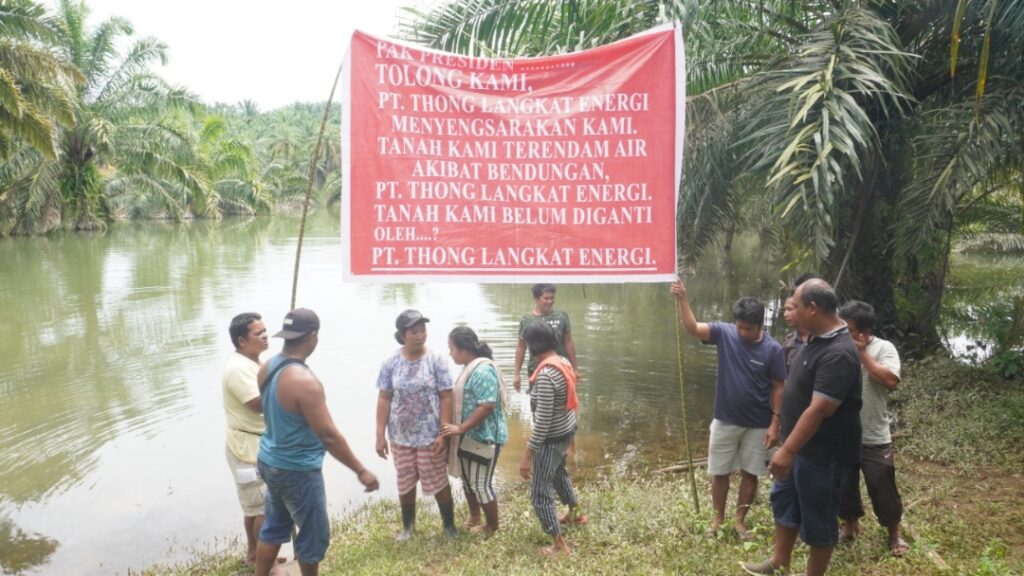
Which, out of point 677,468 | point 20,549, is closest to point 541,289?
point 677,468

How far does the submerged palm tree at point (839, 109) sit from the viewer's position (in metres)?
5.83

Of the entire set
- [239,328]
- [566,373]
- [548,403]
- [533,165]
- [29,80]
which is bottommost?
[548,403]

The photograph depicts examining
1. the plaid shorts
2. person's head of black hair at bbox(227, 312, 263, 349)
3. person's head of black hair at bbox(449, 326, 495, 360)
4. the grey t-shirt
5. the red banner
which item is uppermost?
the red banner

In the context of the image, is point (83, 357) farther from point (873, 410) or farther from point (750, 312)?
point (873, 410)

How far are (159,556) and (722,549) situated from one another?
3.63m

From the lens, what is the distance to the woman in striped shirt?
160 inches

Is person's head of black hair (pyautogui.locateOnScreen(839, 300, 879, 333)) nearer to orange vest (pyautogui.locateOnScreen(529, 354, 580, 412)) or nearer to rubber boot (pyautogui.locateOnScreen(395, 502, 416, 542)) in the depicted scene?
orange vest (pyautogui.locateOnScreen(529, 354, 580, 412))

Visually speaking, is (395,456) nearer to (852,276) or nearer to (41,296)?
(852,276)

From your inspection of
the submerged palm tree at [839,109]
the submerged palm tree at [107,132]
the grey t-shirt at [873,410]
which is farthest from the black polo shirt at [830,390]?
the submerged palm tree at [107,132]

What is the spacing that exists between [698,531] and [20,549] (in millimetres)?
4486

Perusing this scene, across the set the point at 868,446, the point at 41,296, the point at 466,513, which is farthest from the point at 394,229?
the point at 41,296

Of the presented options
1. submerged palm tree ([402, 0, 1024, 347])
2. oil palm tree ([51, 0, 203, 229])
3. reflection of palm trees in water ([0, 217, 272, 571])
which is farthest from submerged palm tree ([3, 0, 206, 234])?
submerged palm tree ([402, 0, 1024, 347])

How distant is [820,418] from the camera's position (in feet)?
10.0

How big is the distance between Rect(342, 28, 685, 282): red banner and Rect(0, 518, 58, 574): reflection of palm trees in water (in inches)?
125
